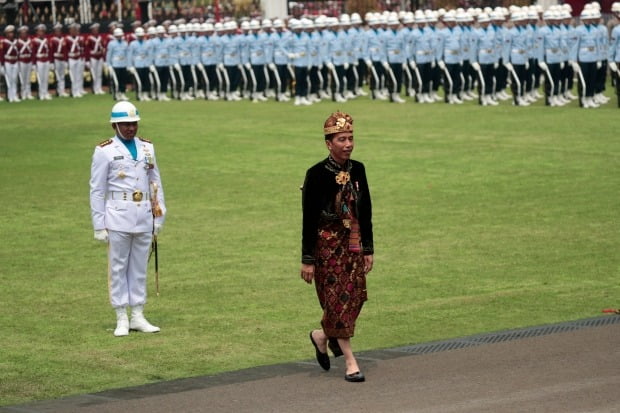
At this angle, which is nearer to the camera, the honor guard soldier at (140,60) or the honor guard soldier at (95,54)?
the honor guard soldier at (140,60)

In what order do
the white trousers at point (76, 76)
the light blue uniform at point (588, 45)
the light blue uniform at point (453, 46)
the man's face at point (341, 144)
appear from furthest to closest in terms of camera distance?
1. the white trousers at point (76, 76)
2. the light blue uniform at point (453, 46)
3. the light blue uniform at point (588, 45)
4. the man's face at point (341, 144)

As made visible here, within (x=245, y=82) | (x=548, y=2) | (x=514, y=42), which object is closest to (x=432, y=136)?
(x=514, y=42)

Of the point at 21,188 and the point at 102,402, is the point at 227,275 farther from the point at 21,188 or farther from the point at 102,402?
the point at 21,188

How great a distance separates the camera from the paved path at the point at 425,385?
8.52 m

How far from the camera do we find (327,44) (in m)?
38.2

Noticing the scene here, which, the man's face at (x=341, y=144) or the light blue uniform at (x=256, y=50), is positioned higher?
the man's face at (x=341, y=144)

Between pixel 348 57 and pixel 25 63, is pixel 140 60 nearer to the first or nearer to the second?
pixel 25 63

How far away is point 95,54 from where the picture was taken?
4650cm

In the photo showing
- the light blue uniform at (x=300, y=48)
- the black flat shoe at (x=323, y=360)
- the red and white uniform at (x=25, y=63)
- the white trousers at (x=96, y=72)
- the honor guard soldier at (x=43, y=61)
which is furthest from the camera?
the white trousers at (x=96, y=72)

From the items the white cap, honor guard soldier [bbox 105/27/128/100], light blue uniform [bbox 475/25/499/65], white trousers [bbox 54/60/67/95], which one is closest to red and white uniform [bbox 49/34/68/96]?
white trousers [bbox 54/60/67/95]

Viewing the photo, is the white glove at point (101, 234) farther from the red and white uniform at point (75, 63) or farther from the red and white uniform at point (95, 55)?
the red and white uniform at point (95, 55)

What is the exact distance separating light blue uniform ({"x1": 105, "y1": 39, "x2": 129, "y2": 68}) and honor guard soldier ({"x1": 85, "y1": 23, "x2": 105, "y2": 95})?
8.93 ft

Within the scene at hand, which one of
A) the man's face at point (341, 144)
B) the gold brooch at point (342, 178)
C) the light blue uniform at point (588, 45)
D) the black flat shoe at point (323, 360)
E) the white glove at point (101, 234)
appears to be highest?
the man's face at point (341, 144)

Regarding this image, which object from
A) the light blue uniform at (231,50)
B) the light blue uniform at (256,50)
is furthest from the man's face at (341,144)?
the light blue uniform at (231,50)
